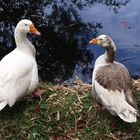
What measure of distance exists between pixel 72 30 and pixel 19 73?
3.24m

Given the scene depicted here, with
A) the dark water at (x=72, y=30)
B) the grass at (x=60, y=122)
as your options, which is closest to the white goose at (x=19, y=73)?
the grass at (x=60, y=122)

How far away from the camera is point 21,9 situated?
10766mm

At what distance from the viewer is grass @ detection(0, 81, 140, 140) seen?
674 cm

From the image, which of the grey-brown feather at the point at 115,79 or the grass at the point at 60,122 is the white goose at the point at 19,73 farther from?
the grey-brown feather at the point at 115,79

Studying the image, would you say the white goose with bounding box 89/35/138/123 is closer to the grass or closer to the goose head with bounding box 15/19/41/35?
the grass

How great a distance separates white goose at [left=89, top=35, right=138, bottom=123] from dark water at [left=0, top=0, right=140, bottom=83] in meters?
1.82

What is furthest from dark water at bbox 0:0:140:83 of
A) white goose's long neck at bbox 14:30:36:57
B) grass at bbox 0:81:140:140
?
grass at bbox 0:81:140:140

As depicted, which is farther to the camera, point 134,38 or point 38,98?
point 134,38

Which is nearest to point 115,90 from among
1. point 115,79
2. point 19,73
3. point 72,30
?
point 115,79

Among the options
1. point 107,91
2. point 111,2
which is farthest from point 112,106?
point 111,2

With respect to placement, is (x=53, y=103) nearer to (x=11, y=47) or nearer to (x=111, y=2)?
(x=11, y=47)

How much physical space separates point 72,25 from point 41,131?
373 centimetres

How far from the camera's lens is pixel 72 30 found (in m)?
10.1

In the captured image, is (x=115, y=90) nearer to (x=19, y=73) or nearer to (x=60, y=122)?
(x=60, y=122)
